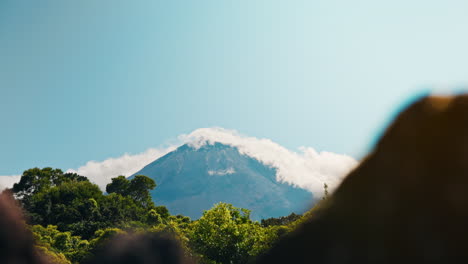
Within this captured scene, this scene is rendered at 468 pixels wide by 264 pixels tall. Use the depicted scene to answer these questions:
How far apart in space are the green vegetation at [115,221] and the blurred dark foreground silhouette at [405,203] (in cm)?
2701

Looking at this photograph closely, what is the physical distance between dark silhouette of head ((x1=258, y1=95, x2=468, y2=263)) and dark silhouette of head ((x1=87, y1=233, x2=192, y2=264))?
2786 millimetres

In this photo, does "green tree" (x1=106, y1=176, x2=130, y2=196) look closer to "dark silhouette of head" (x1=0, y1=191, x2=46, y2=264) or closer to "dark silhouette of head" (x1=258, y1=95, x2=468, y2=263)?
"dark silhouette of head" (x1=0, y1=191, x2=46, y2=264)

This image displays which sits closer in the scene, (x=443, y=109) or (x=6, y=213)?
(x=443, y=109)

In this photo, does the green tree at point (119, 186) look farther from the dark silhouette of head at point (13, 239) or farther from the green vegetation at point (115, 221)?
the dark silhouette of head at point (13, 239)

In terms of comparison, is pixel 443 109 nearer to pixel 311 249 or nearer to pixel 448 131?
pixel 448 131

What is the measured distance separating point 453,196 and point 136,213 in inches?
3871

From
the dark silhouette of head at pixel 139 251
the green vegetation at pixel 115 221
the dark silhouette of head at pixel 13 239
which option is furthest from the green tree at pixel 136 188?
the dark silhouette of head at pixel 13 239

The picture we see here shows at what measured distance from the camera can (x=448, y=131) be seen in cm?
238

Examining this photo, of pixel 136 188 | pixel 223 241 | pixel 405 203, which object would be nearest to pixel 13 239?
pixel 405 203

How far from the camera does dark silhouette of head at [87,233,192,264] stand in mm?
4719

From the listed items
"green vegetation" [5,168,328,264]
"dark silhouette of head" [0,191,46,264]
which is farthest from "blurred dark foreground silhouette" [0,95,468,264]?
"green vegetation" [5,168,328,264]

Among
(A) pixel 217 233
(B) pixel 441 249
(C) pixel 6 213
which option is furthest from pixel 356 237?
(A) pixel 217 233

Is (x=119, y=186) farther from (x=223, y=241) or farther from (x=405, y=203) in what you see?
(x=405, y=203)

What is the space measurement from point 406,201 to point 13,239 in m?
3.20
